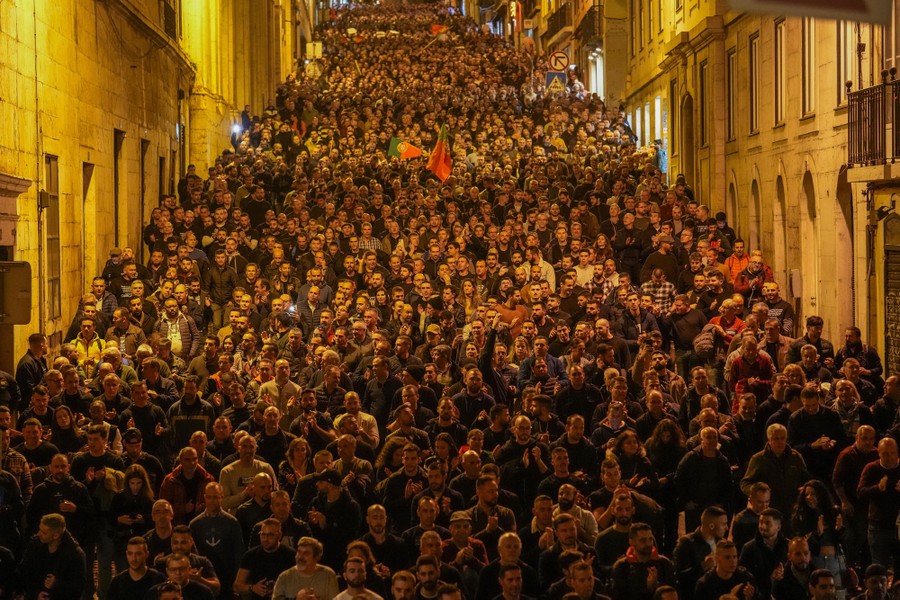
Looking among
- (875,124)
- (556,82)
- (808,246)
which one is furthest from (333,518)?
(556,82)

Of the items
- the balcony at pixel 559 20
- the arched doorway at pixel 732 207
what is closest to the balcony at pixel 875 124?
the arched doorway at pixel 732 207

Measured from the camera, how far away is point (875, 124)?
19594mm

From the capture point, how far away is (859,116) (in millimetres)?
20109

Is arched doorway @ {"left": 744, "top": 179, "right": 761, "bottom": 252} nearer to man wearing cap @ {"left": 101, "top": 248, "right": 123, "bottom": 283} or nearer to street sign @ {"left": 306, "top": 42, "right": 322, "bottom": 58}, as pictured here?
man wearing cap @ {"left": 101, "top": 248, "right": 123, "bottom": 283}

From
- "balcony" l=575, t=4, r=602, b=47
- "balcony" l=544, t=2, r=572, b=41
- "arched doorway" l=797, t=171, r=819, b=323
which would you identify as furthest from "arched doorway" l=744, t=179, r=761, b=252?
"balcony" l=544, t=2, r=572, b=41

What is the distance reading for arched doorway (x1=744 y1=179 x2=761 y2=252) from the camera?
2808 centimetres

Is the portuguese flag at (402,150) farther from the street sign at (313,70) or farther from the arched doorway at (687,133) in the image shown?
the street sign at (313,70)

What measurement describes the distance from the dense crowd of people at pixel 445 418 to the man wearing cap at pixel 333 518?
0.06 ft

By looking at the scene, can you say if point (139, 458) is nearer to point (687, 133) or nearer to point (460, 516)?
point (460, 516)

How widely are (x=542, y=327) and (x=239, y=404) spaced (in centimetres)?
→ 499

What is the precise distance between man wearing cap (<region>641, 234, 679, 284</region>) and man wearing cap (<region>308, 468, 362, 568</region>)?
33.5 feet

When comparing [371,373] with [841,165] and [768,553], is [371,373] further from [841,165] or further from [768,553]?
[841,165]

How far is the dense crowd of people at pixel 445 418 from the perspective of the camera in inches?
423

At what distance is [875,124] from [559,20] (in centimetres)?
4482
